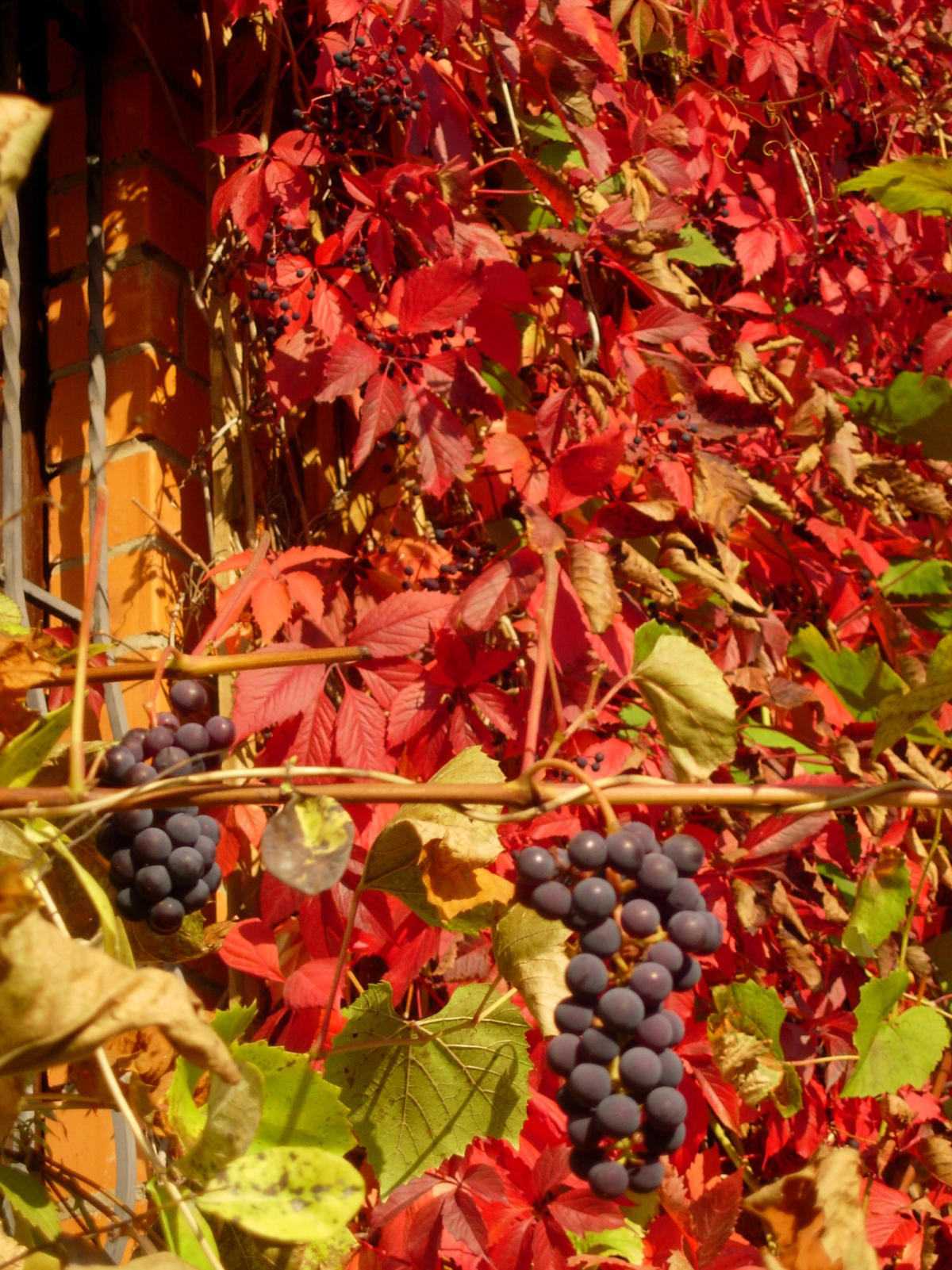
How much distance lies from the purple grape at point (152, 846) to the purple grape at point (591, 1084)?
0.92 feet

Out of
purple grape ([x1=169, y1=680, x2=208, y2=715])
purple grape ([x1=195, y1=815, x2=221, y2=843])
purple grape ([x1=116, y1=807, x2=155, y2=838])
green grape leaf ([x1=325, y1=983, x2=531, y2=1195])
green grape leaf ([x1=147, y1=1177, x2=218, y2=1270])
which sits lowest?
green grape leaf ([x1=325, y1=983, x2=531, y2=1195])

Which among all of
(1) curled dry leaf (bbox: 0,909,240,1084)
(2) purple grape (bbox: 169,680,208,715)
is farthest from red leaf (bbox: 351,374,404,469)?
(1) curled dry leaf (bbox: 0,909,240,1084)

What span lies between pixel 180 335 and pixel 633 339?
67cm

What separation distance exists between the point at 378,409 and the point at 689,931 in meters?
0.98

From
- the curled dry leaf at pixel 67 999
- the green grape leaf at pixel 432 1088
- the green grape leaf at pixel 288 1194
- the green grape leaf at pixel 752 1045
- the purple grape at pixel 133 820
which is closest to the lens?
the curled dry leaf at pixel 67 999

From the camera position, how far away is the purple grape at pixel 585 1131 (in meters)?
0.57

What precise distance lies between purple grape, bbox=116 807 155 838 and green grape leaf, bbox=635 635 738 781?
1.11 feet

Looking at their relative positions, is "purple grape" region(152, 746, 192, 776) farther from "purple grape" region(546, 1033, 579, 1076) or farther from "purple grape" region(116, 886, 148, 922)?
"purple grape" region(546, 1033, 579, 1076)

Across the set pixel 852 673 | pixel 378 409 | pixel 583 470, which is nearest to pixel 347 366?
pixel 378 409

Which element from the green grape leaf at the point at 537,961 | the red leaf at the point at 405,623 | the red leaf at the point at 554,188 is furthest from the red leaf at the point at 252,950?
the red leaf at the point at 554,188

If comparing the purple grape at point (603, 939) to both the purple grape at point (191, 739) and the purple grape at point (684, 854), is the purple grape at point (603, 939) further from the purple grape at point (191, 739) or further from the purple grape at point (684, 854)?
the purple grape at point (191, 739)

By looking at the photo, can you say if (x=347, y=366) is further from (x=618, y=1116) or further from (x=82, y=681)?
(x=618, y=1116)

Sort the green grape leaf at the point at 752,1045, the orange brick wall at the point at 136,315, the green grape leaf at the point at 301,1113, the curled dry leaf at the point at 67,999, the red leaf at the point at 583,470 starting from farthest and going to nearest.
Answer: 1. the orange brick wall at the point at 136,315
2. the red leaf at the point at 583,470
3. the green grape leaf at the point at 752,1045
4. the green grape leaf at the point at 301,1113
5. the curled dry leaf at the point at 67,999

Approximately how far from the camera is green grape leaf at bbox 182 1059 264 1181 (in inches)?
25.0
